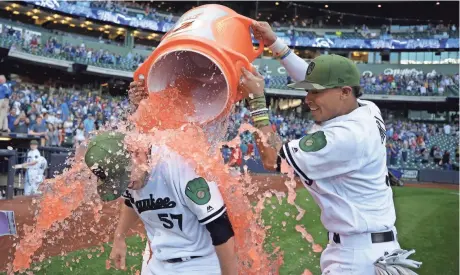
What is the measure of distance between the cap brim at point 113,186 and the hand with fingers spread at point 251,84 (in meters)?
0.79

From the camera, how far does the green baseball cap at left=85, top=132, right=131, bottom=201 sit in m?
2.21

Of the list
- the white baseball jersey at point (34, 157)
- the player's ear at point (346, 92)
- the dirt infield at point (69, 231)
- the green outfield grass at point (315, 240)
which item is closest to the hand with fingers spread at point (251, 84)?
the player's ear at point (346, 92)

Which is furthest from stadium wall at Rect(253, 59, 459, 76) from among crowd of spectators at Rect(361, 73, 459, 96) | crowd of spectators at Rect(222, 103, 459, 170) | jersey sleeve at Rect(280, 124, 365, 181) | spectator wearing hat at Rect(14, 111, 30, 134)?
jersey sleeve at Rect(280, 124, 365, 181)

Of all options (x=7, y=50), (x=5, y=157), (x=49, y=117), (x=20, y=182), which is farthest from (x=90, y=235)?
(x=7, y=50)

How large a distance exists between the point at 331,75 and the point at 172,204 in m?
1.08

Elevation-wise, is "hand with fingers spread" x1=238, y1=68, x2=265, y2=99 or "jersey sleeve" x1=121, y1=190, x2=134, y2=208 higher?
"hand with fingers spread" x1=238, y1=68, x2=265, y2=99

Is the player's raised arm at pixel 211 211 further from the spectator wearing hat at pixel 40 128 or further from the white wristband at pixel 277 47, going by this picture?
the spectator wearing hat at pixel 40 128

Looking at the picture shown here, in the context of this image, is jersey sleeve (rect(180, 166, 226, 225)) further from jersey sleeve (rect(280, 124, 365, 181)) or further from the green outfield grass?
the green outfield grass

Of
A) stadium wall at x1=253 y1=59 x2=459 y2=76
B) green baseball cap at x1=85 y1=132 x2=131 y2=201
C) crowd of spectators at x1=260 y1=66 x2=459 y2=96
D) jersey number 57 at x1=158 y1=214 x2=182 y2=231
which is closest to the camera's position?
green baseball cap at x1=85 y1=132 x2=131 y2=201

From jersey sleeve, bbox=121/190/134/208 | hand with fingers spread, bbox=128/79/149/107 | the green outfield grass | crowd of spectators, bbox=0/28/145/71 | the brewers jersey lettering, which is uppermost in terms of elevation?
crowd of spectators, bbox=0/28/145/71

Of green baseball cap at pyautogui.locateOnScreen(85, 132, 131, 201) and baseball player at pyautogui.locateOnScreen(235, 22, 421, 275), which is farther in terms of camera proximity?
baseball player at pyautogui.locateOnScreen(235, 22, 421, 275)

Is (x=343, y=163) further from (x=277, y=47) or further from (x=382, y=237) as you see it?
(x=277, y=47)

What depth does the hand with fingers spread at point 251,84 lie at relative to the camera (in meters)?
2.61

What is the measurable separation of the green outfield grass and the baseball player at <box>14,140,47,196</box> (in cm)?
486
